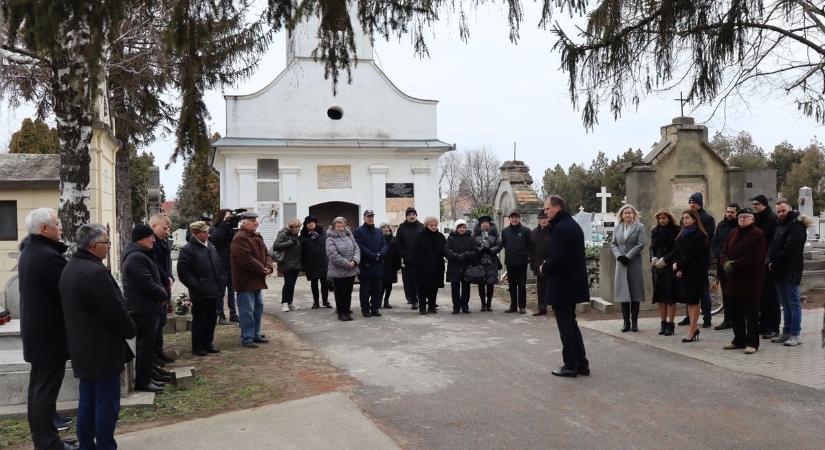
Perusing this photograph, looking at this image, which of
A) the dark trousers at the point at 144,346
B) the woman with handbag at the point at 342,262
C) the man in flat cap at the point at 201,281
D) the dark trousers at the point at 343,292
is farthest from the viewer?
the dark trousers at the point at 343,292

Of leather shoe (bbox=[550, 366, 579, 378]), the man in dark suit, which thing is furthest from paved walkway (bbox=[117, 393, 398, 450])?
the man in dark suit

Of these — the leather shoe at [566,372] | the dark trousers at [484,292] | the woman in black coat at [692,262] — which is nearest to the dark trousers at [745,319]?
the woman in black coat at [692,262]

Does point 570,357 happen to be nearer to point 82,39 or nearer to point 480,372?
point 480,372

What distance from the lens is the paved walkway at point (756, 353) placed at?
695cm

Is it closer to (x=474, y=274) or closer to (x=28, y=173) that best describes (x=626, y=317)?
(x=474, y=274)

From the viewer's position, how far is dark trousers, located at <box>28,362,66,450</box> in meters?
4.80

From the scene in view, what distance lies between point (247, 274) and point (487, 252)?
4.52 metres

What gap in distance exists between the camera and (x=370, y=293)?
11953 mm

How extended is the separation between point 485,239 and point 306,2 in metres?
7.23

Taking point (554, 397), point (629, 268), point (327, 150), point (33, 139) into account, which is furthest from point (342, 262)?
point (33, 139)

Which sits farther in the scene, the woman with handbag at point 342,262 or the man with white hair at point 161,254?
the woman with handbag at point 342,262

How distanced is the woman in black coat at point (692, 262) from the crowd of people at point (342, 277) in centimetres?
2

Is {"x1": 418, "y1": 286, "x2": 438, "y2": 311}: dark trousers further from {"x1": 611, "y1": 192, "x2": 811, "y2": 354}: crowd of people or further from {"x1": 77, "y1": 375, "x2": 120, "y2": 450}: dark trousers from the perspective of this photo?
{"x1": 77, "y1": 375, "x2": 120, "y2": 450}: dark trousers

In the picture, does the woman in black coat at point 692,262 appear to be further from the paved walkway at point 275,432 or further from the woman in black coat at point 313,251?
the woman in black coat at point 313,251
